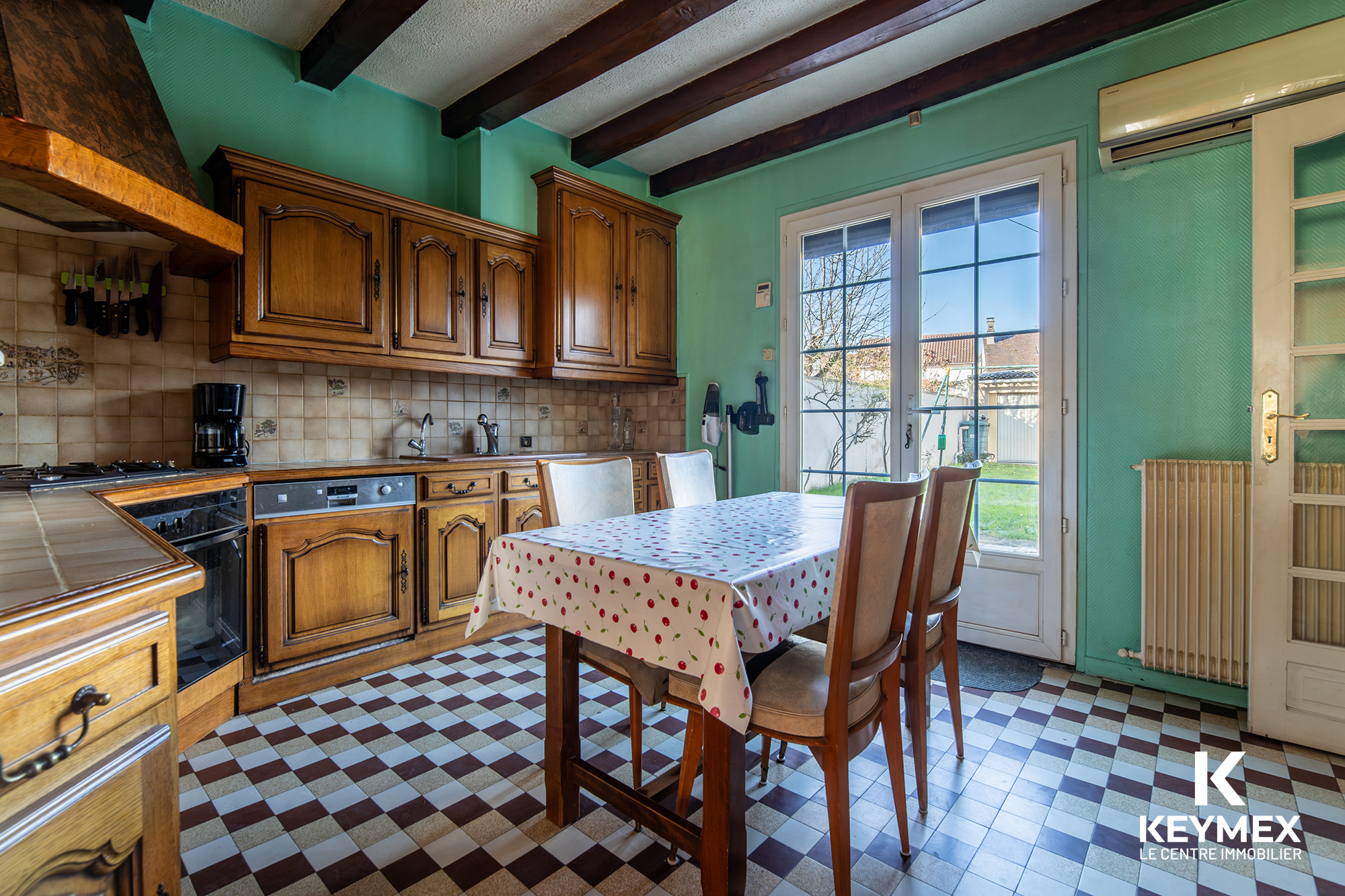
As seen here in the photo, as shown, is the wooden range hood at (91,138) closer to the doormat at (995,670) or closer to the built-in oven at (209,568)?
the built-in oven at (209,568)

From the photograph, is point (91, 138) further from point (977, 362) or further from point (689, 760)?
point (977, 362)

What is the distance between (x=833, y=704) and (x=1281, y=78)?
8.56 ft

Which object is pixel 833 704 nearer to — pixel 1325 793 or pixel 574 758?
pixel 574 758

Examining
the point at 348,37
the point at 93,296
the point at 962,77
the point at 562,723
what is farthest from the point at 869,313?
the point at 93,296

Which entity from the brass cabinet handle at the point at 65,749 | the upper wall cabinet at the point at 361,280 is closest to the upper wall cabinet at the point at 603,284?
the upper wall cabinet at the point at 361,280

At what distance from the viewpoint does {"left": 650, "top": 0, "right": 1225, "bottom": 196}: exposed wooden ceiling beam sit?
2.42 m

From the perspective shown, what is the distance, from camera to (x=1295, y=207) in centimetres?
206

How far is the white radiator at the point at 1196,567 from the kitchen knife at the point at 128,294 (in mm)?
4137

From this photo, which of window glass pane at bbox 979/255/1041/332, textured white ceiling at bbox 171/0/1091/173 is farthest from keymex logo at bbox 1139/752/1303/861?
textured white ceiling at bbox 171/0/1091/173

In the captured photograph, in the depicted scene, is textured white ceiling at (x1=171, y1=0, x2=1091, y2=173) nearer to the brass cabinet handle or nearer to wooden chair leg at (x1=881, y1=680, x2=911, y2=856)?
wooden chair leg at (x1=881, y1=680, x2=911, y2=856)

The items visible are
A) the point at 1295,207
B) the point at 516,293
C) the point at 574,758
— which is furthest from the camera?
the point at 516,293

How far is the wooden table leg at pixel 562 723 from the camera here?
1615 mm

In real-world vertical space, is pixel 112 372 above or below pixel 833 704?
above

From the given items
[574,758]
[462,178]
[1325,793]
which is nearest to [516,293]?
[462,178]
